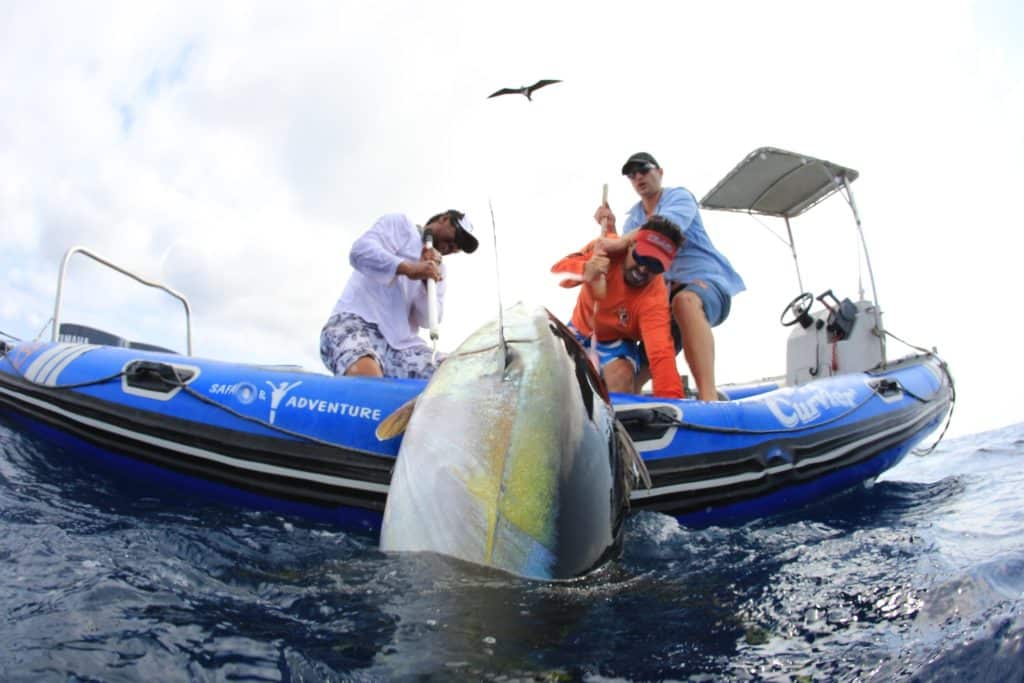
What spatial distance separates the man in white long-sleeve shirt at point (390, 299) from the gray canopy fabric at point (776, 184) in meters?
4.04

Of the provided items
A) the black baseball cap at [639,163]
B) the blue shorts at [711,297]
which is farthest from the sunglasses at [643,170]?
the blue shorts at [711,297]

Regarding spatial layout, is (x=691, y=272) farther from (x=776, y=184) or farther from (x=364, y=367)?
(x=776, y=184)

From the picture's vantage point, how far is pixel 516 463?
1916 mm

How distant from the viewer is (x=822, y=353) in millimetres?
6555

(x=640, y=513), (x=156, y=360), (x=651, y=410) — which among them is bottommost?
(x=640, y=513)

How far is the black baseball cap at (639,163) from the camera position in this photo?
445 centimetres

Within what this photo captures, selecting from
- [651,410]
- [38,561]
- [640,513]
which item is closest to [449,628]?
[38,561]

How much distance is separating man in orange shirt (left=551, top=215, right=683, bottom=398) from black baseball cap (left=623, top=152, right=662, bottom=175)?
0.57m

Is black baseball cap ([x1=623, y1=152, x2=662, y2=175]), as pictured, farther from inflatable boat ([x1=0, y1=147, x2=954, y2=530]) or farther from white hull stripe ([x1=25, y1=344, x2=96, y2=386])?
white hull stripe ([x1=25, y1=344, x2=96, y2=386])

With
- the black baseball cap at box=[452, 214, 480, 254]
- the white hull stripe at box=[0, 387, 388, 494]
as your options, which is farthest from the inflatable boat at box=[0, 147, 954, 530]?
the black baseball cap at box=[452, 214, 480, 254]

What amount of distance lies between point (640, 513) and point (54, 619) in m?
2.31

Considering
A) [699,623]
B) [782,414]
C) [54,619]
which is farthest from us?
[782,414]

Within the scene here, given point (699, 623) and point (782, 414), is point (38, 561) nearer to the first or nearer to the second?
point (699, 623)

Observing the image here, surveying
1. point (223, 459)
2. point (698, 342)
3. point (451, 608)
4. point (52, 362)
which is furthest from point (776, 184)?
point (52, 362)
